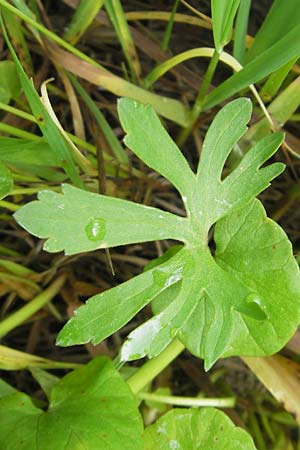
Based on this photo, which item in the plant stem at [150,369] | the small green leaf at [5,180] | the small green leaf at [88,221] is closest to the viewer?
the small green leaf at [88,221]

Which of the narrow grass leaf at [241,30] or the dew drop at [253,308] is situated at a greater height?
the narrow grass leaf at [241,30]

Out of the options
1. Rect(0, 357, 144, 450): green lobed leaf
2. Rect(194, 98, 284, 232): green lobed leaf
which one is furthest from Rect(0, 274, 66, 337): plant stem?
→ Rect(194, 98, 284, 232): green lobed leaf

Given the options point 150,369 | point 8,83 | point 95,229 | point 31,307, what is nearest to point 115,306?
point 95,229

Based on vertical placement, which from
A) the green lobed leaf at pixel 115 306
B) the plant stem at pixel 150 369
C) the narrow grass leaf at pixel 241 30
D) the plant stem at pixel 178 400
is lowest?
the plant stem at pixel 178 400

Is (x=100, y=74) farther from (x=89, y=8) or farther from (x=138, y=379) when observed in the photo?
(x=138, y=379)

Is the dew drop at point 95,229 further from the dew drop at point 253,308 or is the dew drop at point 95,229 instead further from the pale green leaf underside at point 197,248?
the dew drop at point 253,308

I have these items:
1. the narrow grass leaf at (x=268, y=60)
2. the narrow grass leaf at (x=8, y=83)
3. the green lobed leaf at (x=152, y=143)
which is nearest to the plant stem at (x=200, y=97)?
the narrow grass leaf at (x=268, y=60)

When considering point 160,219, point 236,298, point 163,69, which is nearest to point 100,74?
point 163,69
